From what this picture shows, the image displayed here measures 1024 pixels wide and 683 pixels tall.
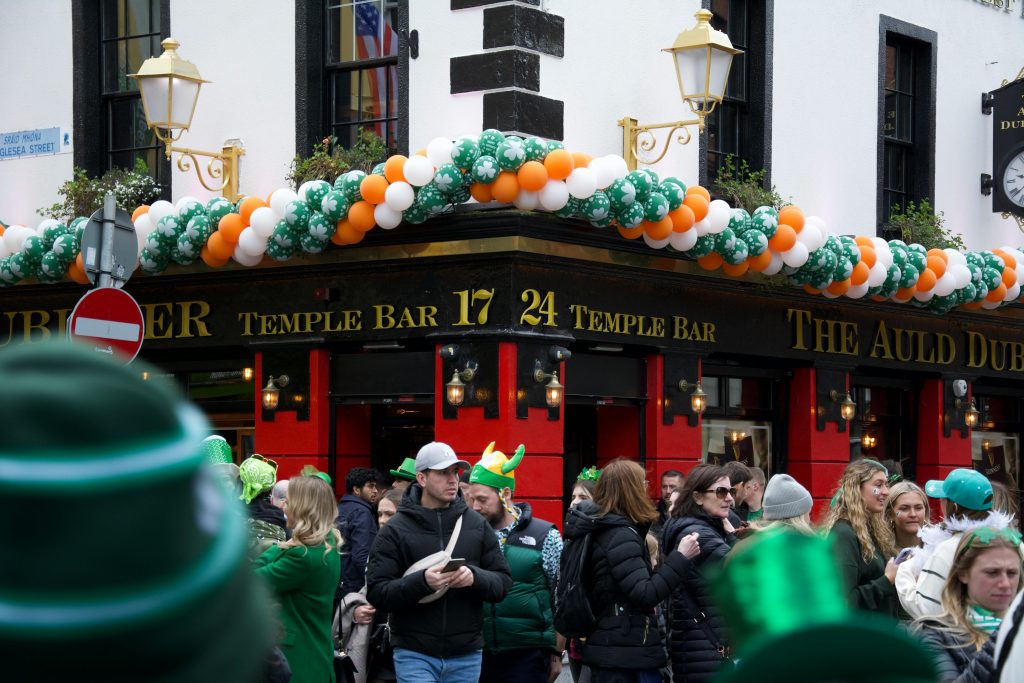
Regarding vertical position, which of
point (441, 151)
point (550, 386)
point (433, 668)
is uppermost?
point (441, 151)

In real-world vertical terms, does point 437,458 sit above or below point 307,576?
above

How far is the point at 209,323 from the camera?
1594 cm

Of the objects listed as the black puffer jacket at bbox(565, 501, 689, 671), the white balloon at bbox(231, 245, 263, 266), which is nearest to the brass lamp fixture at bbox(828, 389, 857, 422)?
the white balloon at bbox(231, 245, 263, 266)

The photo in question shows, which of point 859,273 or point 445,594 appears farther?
point 859,273

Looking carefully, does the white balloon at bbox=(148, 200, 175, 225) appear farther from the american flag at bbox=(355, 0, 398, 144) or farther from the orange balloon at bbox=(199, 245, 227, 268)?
the american flag at bbox=(355, 0, 398, 144)

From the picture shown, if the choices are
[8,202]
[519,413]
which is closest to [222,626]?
[519,413]

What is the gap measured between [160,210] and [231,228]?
89 centimetres

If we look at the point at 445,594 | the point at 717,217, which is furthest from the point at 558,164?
the point at 445,594

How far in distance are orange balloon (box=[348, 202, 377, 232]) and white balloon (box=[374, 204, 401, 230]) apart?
0.25 ft

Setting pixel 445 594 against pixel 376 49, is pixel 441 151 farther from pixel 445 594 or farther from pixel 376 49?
pixel 445 594

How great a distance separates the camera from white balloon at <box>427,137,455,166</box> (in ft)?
42.4

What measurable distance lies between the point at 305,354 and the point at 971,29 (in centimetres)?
962

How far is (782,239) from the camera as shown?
14680 millimetres

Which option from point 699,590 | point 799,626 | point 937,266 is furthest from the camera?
point 937,266
